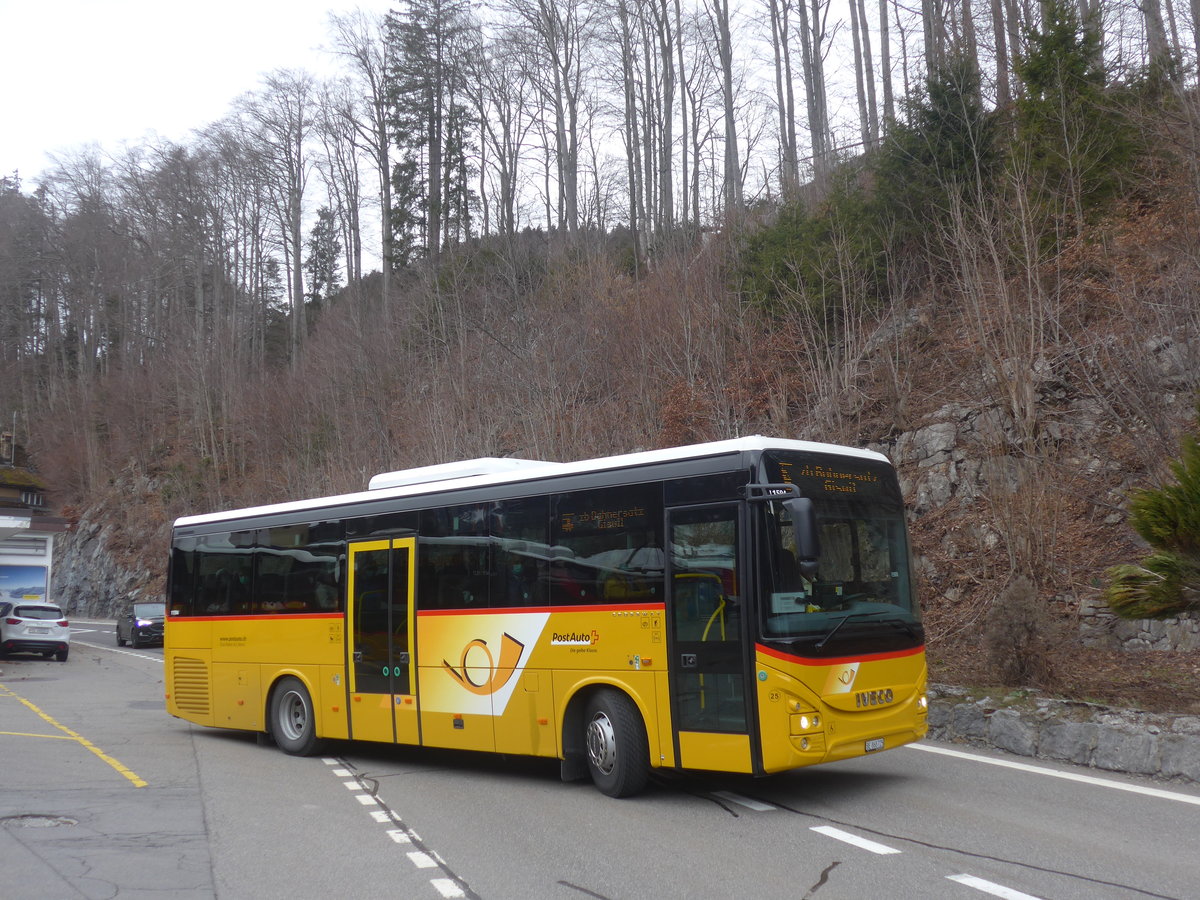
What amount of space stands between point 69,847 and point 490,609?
4052 millimetres

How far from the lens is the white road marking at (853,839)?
6.90 m

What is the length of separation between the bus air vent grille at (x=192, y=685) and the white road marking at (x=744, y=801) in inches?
310

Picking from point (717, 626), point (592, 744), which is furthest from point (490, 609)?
point (717, 626)

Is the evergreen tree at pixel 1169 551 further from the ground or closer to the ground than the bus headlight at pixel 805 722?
further from the ground

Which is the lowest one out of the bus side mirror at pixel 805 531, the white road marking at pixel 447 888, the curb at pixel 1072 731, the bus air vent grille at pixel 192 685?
the white road marking at pixel 447 888

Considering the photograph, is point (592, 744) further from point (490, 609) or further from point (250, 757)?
point (250, 757)

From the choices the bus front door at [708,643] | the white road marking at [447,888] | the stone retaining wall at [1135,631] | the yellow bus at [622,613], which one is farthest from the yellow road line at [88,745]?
the stone retaining wall at [1135,631]

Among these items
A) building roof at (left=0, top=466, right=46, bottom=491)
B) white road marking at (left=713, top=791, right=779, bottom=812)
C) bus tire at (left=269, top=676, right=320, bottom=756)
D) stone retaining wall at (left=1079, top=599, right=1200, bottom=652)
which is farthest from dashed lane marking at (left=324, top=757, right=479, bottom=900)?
building roof at (left=0, top=466, right=46, bottom=491)

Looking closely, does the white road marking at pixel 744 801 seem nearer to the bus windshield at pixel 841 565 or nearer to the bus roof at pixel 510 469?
the bus windshield at pixel 841 565

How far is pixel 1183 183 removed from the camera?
17188 mm

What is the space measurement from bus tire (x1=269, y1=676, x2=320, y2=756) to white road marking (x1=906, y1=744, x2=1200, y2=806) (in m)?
6.86

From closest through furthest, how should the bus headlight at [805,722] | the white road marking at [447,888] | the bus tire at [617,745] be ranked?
the white road marking at [447,888], the bus headlight at [805,722], the bus tire at [617,745]

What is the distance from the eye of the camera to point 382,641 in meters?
11.2

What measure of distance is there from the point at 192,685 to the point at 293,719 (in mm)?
2200
